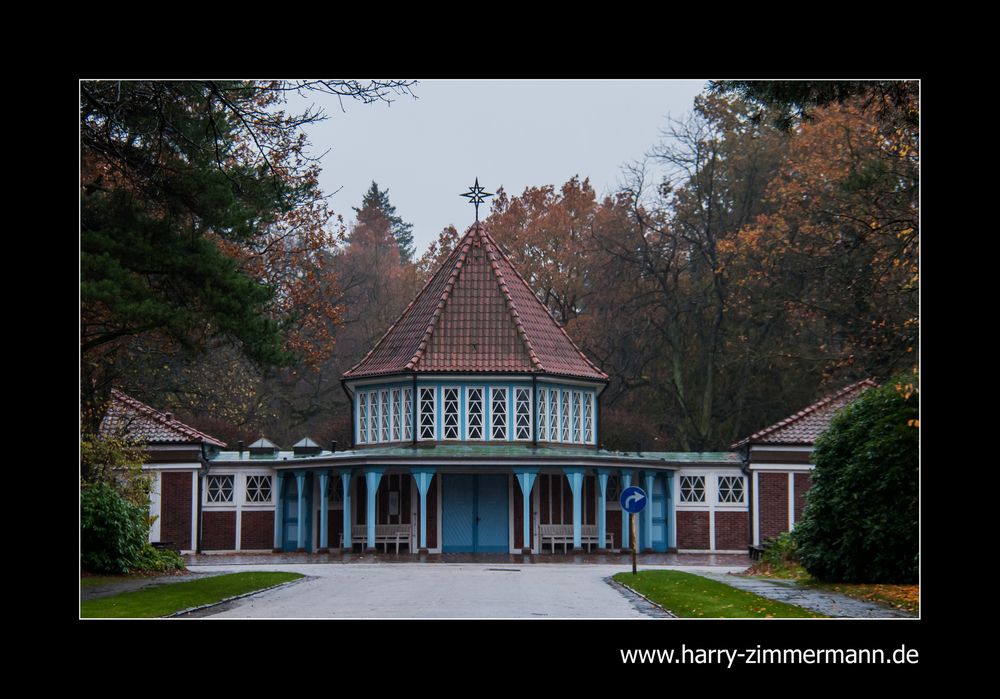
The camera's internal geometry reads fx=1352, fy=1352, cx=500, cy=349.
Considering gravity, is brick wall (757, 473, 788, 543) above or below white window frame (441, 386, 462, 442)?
below

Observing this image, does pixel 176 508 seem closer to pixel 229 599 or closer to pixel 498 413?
pixel 498 413

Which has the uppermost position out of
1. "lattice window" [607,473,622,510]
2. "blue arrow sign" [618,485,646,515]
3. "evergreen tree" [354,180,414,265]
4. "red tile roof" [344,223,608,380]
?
"evergreen tree" [354,180,414,265]

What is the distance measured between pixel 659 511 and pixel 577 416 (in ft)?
12.9

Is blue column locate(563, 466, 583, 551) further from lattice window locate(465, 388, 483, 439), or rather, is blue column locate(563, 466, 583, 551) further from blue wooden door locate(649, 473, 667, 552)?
blue wooden door locate(649, 473, 667, 552)

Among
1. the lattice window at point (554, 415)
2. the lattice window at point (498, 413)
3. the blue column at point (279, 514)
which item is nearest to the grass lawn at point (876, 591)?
the lattice window at point (498, 413)

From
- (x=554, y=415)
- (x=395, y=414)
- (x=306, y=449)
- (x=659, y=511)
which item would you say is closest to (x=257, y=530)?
(x=306, y=449)

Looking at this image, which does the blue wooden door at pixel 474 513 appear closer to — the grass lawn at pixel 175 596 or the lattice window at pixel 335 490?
the lattice window at pixel 335 490

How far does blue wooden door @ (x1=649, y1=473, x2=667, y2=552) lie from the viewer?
Answer: 42344 mm

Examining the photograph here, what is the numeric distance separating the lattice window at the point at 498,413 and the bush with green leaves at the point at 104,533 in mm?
15707

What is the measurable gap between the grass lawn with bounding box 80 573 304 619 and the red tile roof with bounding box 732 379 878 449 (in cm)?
1924

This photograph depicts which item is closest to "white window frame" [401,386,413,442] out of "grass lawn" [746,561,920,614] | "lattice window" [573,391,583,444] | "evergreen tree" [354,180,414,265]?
"lattice window" [573,391,583,444]
